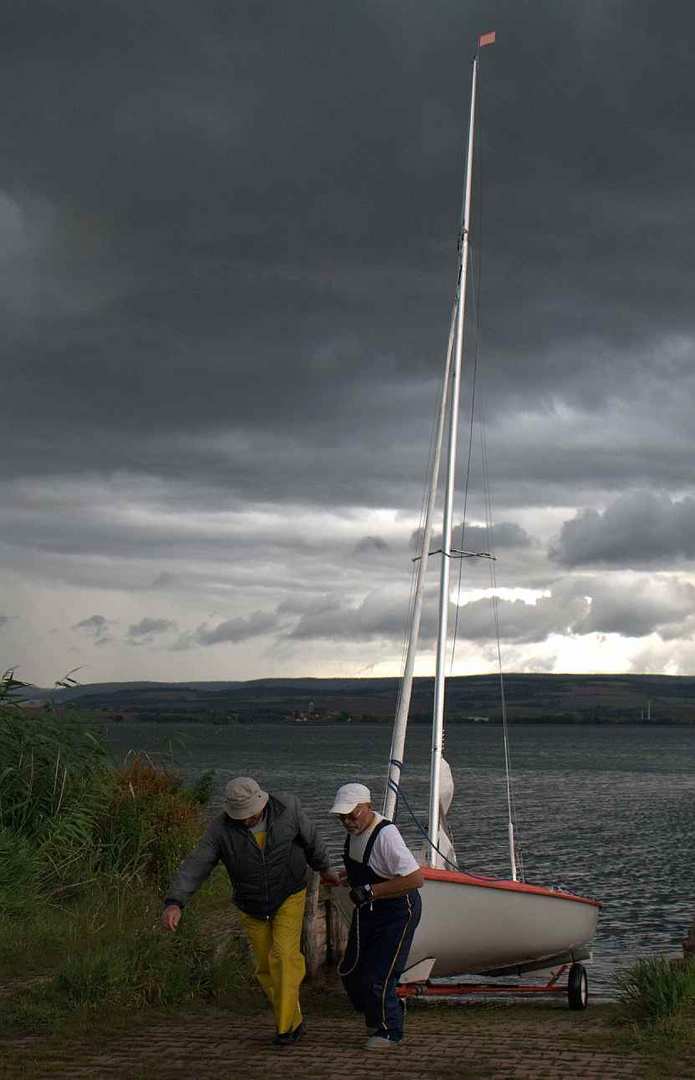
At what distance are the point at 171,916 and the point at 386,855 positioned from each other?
1549 mm

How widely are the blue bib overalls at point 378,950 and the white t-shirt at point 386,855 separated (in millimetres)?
31

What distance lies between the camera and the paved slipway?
7.99 metres

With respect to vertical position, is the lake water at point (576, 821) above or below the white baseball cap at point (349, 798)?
below

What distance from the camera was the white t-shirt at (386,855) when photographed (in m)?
8.95

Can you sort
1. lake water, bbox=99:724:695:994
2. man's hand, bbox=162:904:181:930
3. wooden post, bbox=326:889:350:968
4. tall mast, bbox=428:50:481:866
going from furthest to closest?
lake water, bbox=99:724:695:994
tall mast, bbox=428:50:481:866
wooden post, bbox=326:889:350:968
man's hand, bbox=162:904:181:930

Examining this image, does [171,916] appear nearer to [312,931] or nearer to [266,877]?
[266,877]

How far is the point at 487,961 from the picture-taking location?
12.7m

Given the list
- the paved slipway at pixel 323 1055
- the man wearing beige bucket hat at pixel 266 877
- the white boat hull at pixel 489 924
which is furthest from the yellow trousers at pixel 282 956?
the white boat hull at pixel 489 924

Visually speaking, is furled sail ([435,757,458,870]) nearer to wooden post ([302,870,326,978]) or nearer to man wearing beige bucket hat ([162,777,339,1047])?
wooden post ([302,870,326,978])

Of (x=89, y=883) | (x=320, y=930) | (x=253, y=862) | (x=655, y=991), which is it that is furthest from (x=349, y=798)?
(x=89, y=883)

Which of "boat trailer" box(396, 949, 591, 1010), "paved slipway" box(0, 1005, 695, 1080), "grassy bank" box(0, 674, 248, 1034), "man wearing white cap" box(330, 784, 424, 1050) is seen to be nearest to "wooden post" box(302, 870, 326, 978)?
"grassy bank" box(0, 674, 248, 1034)

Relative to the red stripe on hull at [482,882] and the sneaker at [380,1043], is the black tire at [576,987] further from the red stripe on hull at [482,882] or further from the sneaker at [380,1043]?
the sneaker at [380,1043]

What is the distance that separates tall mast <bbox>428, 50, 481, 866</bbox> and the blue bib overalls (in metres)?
5.65

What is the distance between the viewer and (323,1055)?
8.56 metres
